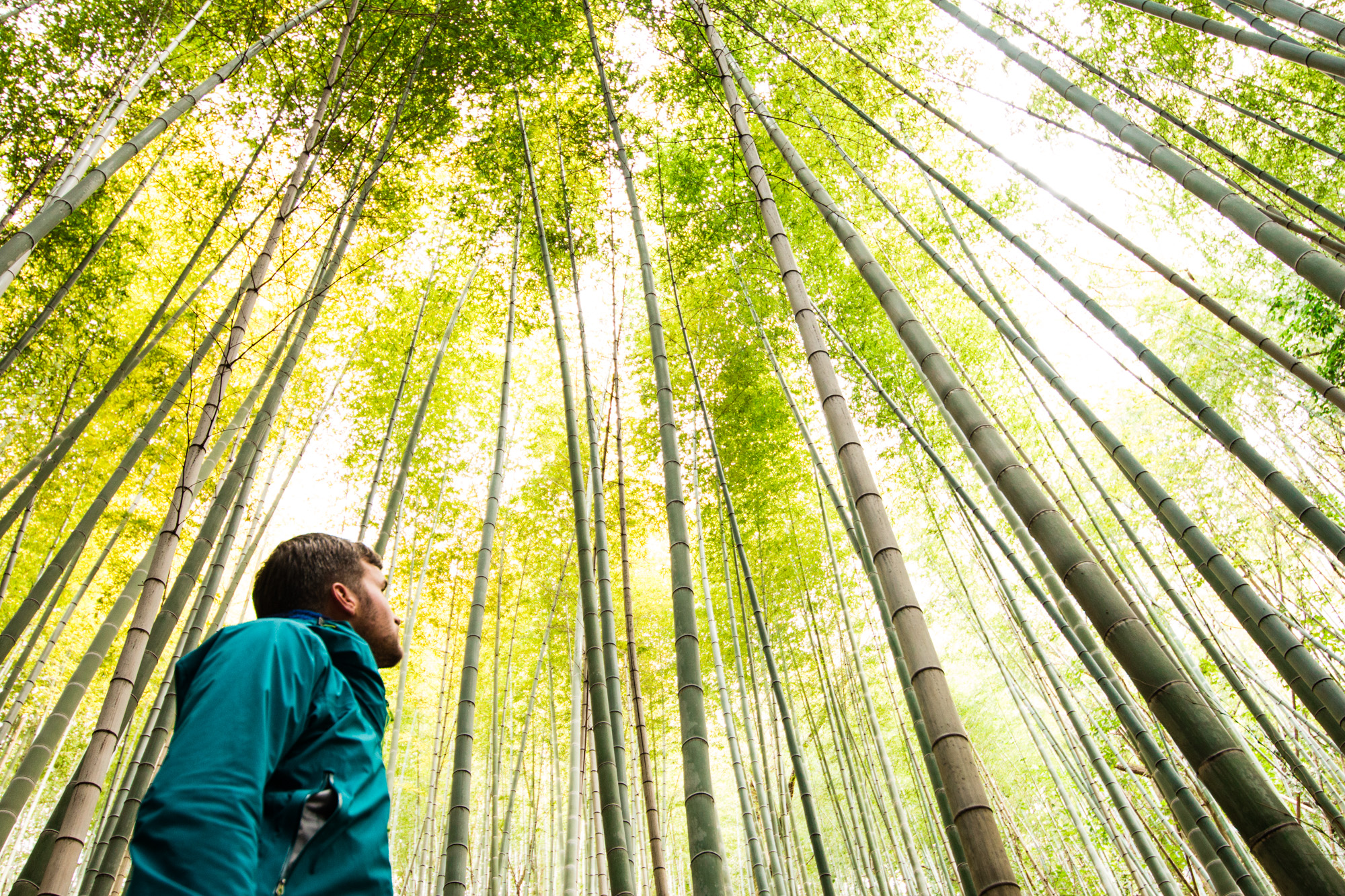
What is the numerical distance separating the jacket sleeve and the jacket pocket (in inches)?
1.5

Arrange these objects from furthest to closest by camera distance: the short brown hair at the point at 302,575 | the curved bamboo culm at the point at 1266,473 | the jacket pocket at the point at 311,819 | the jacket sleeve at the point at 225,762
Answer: the curved bamboo culm at the point at 1266,473 → the short brown hair at the point at 302,575 → the jacket pocket at the point at 311,819 → the jacket sleeve at the point at 225,762

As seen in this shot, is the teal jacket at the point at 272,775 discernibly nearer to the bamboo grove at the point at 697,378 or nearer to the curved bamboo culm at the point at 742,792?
the bamboo grove at the point at 697,378

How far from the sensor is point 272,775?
0.81 m

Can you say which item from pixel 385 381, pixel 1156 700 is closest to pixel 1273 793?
pixel 1156 700

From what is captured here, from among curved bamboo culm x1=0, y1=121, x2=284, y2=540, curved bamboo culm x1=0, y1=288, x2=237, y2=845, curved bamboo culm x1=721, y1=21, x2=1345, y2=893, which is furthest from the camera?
curved bamboo culm x1=0, y1=121, x2=284, y2=540

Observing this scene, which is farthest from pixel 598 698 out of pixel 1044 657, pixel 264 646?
pixel 1044 657

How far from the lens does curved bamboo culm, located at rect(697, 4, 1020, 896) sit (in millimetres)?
904

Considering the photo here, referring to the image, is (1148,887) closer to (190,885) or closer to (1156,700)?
(1156,700)

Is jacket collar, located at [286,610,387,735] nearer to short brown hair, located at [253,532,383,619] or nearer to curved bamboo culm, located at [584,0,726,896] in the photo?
short brown hair, located at [253,532,383,619]

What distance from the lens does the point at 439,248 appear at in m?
5.41

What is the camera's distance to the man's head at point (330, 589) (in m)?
1.07

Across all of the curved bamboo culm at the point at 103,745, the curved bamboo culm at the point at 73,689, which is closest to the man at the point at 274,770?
the curved bamboo culm at the point at 103,745

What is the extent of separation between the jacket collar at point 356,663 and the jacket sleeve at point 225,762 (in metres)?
0.08

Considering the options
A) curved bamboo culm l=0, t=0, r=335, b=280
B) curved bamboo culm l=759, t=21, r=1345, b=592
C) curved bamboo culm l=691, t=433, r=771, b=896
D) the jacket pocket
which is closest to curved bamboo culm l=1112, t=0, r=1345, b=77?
curved bamboo culm l=759, t=21, r=1345, b=592
